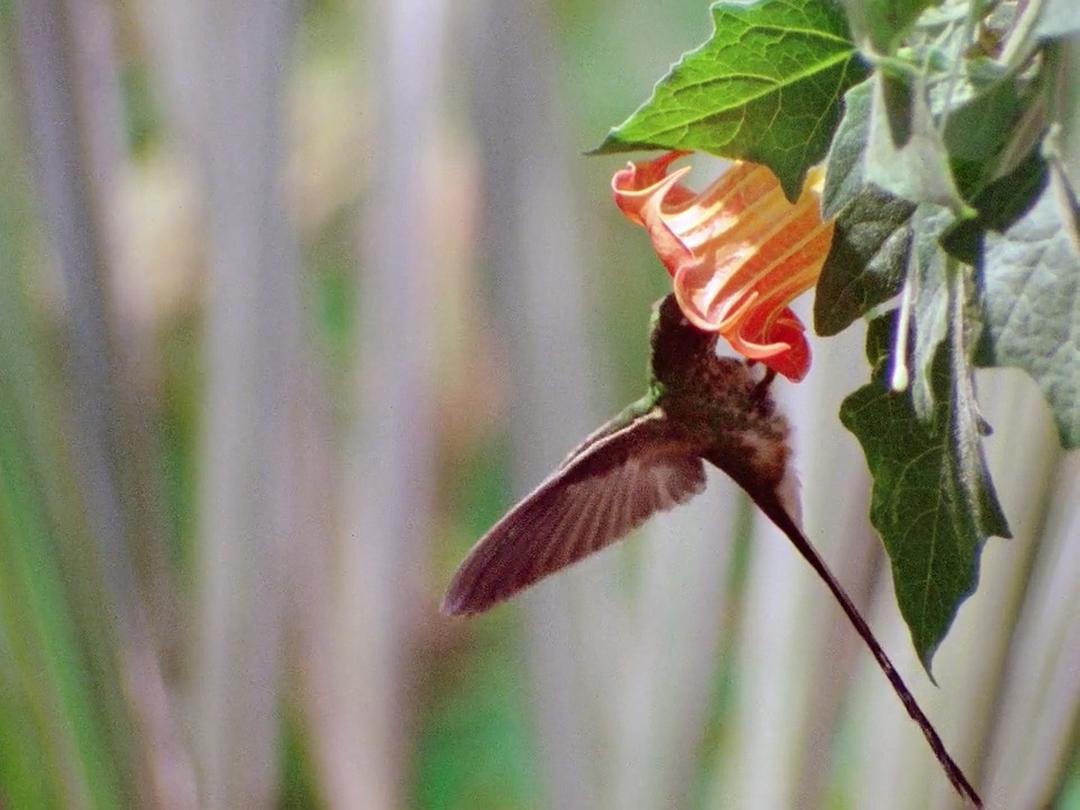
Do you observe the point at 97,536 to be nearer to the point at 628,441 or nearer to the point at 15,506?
the point at 15,506

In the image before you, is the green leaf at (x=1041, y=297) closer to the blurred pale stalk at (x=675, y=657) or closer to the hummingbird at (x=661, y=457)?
the hummingbird at (x=661, y=457)

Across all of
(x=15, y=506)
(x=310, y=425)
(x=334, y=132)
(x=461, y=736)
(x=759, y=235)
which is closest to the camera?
(x=759, y=235)

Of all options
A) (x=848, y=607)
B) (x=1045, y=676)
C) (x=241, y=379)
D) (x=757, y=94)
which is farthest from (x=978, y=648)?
(x=241, y=379)

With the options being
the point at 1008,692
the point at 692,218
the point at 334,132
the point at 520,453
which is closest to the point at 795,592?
the point at 1008,692

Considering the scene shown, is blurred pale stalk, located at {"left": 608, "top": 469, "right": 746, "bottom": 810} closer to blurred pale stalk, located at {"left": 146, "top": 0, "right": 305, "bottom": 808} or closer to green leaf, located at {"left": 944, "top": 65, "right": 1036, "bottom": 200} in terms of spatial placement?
blurred pale stalk, located at {"left": 146, "top": 0, "right": 305, "bottom": 808}

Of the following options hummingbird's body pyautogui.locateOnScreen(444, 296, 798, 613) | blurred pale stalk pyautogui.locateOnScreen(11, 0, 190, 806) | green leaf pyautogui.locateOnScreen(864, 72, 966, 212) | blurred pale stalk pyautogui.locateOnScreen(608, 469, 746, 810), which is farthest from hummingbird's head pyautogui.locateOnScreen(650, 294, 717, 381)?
blurred pale stalk pyautogui.locateOnScreen(11, 0, 190, 806)

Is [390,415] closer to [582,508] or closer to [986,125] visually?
[582,508]
